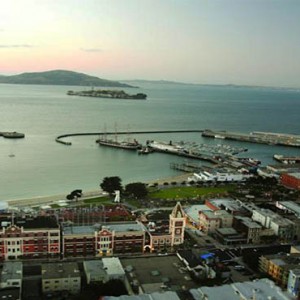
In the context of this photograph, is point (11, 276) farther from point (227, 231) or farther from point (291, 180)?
point (291, 180)

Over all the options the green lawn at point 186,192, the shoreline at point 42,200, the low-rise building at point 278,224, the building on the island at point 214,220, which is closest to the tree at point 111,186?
the shoreline at point 42,200

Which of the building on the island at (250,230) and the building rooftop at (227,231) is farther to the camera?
the building rooftop at (227,231)

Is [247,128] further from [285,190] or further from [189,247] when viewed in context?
[189,247]

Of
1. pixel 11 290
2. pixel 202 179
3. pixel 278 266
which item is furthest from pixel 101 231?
pixel 202 179

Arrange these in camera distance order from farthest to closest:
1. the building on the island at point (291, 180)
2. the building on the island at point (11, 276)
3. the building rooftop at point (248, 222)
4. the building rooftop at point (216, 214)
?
1. the building on the island at point (291, 180)
2. the building rooftop at point (216, 214)
3. the building rooftop at point (248, 222)
4. the building on the island at point (11, 276)

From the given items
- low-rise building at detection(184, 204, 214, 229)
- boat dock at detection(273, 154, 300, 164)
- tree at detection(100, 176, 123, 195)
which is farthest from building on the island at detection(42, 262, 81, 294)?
boat dock at detection(273, 154, 300, 164)

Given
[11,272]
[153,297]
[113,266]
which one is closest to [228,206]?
[113,266]

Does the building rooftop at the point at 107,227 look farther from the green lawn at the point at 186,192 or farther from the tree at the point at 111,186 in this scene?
the green lawn at the point at 186,192
